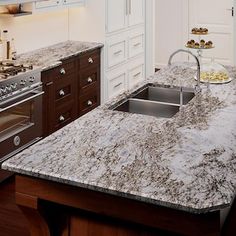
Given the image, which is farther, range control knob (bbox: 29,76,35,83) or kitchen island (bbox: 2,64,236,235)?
range control knob (bbox: 29,76,35,83)

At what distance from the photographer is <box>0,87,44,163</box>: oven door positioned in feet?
12.5

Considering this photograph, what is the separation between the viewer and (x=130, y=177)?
74.7 inches

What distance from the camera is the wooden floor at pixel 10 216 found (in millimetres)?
3268

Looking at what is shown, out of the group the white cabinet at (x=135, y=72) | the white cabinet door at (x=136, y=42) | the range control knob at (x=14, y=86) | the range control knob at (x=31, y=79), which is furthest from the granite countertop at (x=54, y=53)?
the white cabinet at (x=135, y=72)

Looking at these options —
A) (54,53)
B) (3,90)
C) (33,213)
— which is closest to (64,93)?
(54,53)

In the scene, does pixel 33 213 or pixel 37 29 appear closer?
pixel 33 213

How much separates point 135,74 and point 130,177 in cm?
451

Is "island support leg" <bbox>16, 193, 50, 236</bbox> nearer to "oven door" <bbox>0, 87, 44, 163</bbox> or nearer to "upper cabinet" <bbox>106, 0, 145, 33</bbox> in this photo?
"oven door" <bbox>0, 87, 44, 163</bbox>

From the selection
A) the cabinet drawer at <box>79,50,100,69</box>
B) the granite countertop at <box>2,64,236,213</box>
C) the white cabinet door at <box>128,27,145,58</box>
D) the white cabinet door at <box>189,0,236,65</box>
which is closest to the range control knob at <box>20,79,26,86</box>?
the cabinet drawer at <box>79,50,100,69</box>

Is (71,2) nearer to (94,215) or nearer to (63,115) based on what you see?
(63,115)

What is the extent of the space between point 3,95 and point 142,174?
2.09m

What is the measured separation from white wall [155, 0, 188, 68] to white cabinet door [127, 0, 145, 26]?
2.10 metres

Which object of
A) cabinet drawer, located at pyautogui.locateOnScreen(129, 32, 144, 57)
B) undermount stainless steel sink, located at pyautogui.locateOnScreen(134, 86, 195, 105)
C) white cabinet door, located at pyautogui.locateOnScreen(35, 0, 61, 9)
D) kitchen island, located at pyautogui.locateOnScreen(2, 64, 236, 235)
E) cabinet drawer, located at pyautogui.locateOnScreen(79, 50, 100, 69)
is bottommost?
kitchen island, located at pyautogui.locateOnScreen(2, 64, 236, 235)

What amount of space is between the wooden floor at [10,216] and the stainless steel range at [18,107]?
0.87 ft
